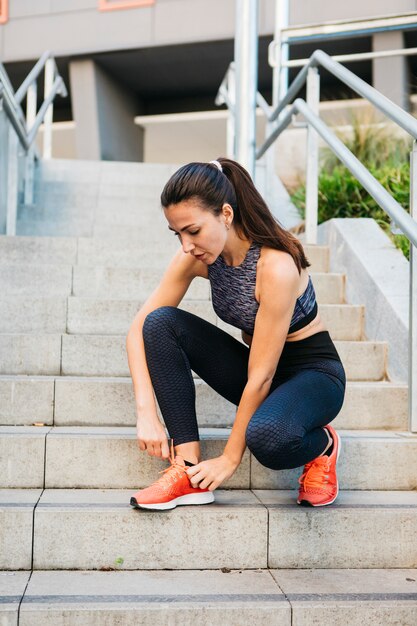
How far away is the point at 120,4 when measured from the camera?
10102 mm

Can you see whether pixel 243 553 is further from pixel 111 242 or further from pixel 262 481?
pixel 111 242

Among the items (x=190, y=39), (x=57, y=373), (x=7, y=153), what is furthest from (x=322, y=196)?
(x=190, y=39)

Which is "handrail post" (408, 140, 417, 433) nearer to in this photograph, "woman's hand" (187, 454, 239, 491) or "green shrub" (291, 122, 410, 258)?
"woman's hand" (187, 454, 239, 491)

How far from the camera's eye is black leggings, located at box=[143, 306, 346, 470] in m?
1.92

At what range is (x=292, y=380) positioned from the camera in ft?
6.88

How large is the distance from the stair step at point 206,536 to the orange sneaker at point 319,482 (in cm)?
3

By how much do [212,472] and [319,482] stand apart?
32 cm

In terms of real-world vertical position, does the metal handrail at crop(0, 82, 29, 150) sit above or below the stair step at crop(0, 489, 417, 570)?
above

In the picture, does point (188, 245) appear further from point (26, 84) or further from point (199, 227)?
point (26, 84)

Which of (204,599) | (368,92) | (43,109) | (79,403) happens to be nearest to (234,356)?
(79,403)

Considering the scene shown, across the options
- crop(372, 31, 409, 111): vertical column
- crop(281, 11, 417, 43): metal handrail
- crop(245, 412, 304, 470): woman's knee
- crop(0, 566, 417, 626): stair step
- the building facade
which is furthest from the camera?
the building facade

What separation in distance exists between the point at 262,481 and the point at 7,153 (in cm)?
319

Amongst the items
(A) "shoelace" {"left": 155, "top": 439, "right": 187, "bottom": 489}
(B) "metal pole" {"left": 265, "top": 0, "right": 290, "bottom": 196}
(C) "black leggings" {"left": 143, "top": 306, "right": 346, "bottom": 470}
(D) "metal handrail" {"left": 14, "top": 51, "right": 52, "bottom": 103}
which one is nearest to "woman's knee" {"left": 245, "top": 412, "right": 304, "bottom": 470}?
(C) "black leggings" {"left": 143, "top": 306, "right": 346, "bottom": 470}

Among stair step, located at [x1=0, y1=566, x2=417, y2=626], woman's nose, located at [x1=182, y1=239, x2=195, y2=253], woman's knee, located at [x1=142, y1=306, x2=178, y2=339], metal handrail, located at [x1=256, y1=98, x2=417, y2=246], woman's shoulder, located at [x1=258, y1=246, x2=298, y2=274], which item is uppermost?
metal handrail, located at [x1=256, y1=98, x2=417, y2=246]
